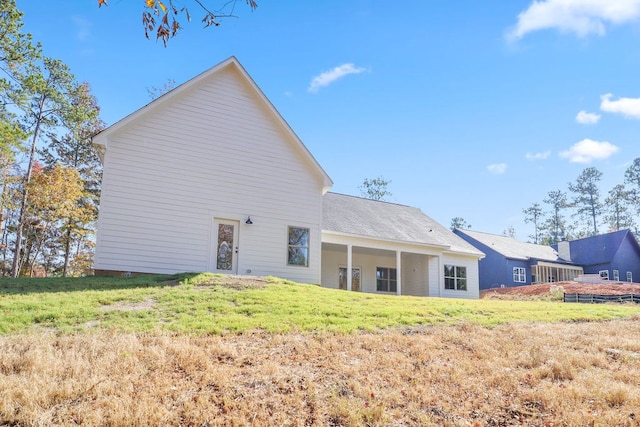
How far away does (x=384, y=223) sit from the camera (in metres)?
21.4

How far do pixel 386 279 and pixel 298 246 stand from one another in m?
8.65

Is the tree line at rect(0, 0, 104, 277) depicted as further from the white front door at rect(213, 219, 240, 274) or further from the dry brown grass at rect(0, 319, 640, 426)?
the dry brown grass at rect(0, 319, 640, 426)

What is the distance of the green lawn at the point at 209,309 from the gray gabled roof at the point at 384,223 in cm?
649

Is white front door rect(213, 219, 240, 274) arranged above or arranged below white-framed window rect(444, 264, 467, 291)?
above

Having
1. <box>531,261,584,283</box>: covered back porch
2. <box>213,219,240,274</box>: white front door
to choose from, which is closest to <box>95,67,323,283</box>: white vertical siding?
<box>213,219,240,274</box>: white front door

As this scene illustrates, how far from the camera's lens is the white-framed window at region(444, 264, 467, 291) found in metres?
22.1

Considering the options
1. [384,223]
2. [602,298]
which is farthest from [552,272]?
[384,223]

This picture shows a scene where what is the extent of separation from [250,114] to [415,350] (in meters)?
10.8

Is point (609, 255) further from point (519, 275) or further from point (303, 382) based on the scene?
point (303, 382)

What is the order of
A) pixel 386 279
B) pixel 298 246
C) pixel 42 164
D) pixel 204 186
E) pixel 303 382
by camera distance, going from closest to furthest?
pixel 303 382
pixel 204 186
pixel 298 246
pixel 386 279
pixel 42 164

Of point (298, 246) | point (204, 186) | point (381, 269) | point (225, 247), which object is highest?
point (204, 186)

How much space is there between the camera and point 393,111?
17.9 meters

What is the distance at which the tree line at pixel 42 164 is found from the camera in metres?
18.8

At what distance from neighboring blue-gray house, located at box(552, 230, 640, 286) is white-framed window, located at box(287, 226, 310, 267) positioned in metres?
31.2
